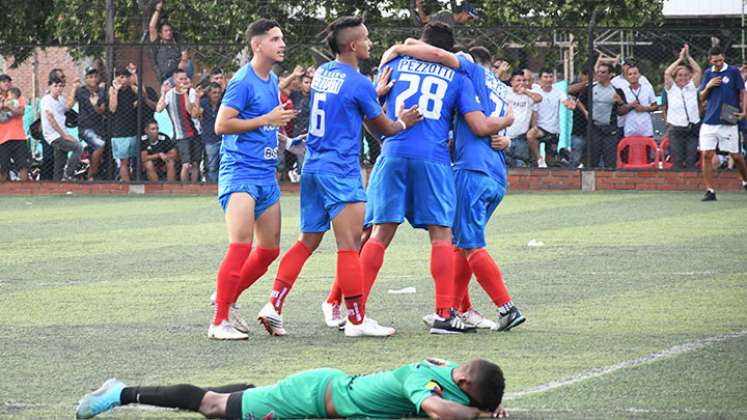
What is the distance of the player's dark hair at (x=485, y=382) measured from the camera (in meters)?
6.38

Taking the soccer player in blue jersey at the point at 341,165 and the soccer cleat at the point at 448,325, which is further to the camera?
the soccer cleat at the point at 448,325

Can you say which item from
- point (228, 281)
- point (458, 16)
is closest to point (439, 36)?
point (228, 281)

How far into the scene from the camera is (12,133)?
26109 millimetres

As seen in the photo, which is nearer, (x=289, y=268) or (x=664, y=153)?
(x=289, y=268)

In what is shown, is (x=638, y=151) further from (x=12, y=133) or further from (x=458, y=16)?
(x=458, y=16)

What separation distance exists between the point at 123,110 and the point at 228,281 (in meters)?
17.2

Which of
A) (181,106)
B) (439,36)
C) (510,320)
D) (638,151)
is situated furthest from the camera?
(181,106)

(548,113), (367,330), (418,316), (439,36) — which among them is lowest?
(418,316)

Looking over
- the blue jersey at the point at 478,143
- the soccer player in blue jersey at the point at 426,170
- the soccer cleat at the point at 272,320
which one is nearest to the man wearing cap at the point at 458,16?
the blue jersey at the point at 478,143

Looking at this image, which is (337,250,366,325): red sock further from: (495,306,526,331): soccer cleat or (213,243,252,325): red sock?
(495,306,526,331): soccer cleat

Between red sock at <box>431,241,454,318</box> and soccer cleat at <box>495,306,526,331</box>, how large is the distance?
36 centimetres

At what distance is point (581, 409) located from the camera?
6.92m

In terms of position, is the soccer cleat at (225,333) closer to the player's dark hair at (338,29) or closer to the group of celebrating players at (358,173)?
the group of celebrating players at (358,173)

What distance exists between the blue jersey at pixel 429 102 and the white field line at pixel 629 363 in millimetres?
2128
